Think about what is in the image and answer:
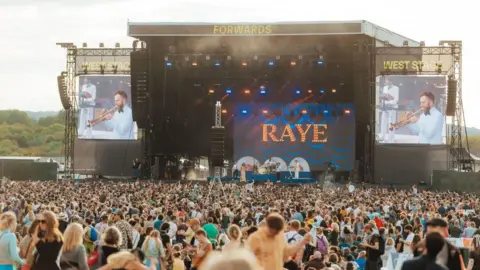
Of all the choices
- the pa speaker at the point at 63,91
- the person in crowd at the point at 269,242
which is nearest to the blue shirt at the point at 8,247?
the person in crowd at the point at 269,242

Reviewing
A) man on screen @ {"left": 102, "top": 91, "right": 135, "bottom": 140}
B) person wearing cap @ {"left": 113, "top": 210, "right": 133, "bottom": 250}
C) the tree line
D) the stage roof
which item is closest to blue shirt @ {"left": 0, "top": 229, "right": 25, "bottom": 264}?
person wearing cap @ {"left": 113, "top": 210, "right": 133, "bottom": 250}

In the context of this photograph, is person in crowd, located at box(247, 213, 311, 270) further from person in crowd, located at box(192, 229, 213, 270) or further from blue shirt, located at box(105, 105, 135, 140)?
blue shirt, located at box(105, 105, 135, 140)

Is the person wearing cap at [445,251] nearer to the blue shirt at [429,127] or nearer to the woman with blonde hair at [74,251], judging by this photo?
the woman with blonde hair at [74,251]

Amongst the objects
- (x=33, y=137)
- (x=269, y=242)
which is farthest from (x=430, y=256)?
(x=33, y=137)

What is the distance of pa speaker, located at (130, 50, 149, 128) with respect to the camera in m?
46.8

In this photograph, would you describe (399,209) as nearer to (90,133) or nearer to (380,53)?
(380,53)

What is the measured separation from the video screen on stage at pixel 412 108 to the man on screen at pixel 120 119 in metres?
11.2

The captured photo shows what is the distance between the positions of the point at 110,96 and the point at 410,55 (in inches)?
521

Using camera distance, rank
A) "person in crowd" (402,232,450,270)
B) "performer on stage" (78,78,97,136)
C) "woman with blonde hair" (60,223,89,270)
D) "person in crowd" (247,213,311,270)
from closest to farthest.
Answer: "person in crowd" (402,232,450,270)
"person in crowd" (247,213,311,270)
"woman with blonde hair" (60,223,89,270)
"performer on stage" (78,78,97,136)

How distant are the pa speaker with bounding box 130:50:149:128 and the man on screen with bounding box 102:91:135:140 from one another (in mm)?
1332

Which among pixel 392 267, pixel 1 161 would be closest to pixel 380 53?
pixel 1 161

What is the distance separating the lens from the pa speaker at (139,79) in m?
46.8

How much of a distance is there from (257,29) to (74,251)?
37108 millimetres

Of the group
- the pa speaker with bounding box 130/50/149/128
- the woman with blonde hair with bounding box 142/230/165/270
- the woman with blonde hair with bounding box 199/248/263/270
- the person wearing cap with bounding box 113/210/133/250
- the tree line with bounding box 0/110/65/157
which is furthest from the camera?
the tree line with bounding box 0/110/65/157
